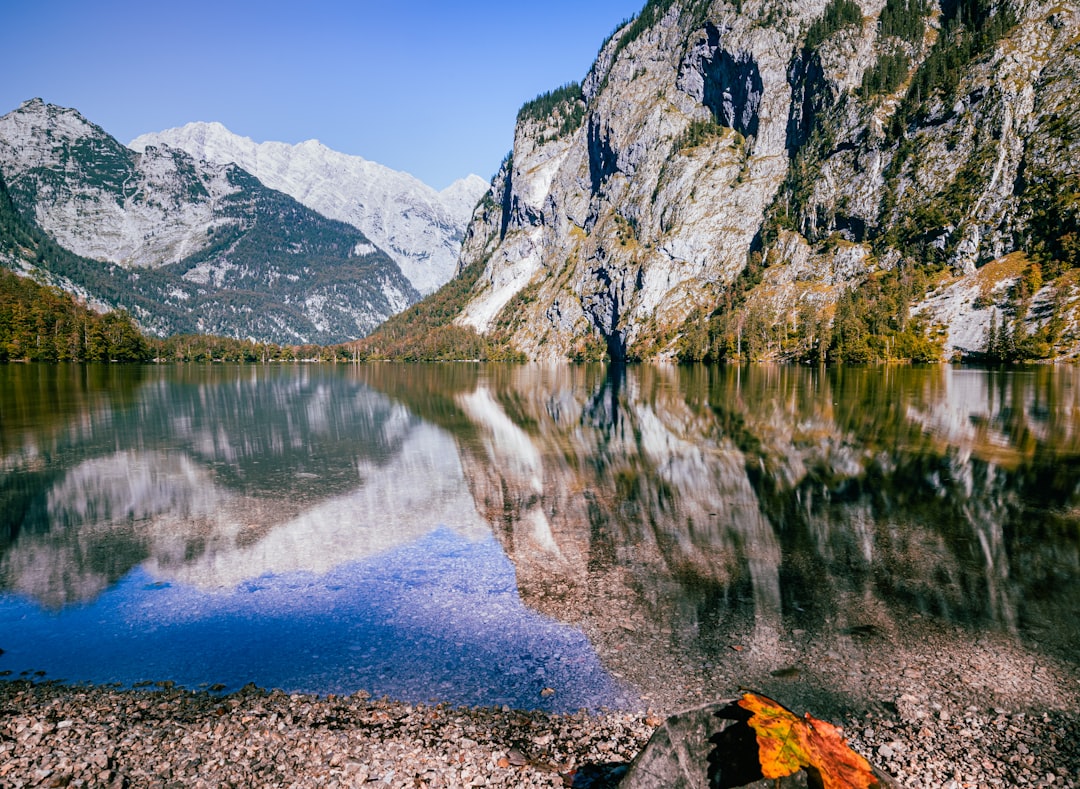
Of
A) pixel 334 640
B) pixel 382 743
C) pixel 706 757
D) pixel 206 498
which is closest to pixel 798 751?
pixel 706 757

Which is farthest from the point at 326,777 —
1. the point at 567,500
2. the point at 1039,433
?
the point at 1039,433

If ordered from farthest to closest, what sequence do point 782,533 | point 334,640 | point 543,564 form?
point 782,533 < point 543,564 < point 334,640

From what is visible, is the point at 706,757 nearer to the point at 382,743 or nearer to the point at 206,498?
the point at 382,743

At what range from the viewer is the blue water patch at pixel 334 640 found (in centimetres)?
1123

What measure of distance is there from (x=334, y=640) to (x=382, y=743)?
447 centimetres

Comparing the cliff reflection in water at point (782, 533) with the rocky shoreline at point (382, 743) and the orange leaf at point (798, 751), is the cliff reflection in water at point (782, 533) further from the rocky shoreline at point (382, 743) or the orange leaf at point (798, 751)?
the orange leaf at point (798, 751)

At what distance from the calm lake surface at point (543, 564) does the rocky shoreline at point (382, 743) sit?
2.61ft

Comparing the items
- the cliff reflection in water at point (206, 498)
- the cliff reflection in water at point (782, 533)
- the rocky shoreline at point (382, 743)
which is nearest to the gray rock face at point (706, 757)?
the rocky shoreline at point (382, 743)

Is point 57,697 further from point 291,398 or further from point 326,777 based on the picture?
point 291,398

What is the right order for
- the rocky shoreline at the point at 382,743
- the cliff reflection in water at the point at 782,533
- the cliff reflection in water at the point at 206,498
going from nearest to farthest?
the rocky shoreline at the point at 382,743, the cliff reflection in water at the point at 782,533, the cliff reflection in water at the point at 206,498

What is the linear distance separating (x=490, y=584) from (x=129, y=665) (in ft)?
27.1

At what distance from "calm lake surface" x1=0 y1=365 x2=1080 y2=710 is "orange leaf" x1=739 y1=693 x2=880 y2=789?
3882 millimetres

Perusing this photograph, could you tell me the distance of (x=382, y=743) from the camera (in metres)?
9.16

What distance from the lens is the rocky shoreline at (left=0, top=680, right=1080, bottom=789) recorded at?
27.6 feet
